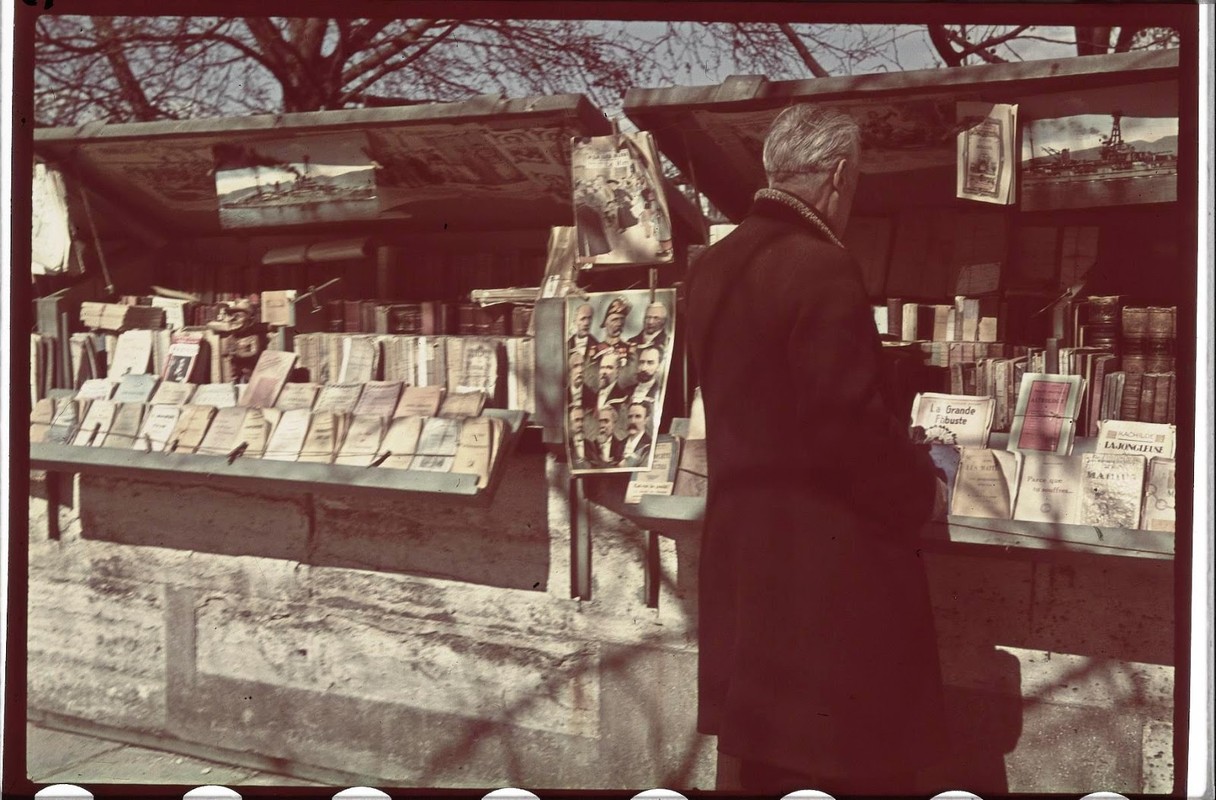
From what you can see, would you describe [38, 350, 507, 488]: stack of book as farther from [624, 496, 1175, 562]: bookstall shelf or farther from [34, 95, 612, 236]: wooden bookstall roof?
[624, 496, 1175, 562]: bookstall shelf

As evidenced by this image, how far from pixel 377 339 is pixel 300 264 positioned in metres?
0.60

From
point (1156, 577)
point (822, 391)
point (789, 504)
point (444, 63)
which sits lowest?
point (1156, 577)

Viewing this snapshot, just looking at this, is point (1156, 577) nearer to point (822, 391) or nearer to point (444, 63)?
point (822, 391)

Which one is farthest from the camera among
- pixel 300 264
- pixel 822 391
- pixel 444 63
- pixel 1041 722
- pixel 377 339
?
pixel 444 63

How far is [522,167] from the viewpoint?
3.69m

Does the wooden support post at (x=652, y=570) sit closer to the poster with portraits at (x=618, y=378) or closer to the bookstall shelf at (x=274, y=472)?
the poster with portraits at (x=618, y=378)

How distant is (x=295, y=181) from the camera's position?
12.7 ft

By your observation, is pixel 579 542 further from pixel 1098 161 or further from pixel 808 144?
pixel 1098 161

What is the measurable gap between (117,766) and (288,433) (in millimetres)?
1416

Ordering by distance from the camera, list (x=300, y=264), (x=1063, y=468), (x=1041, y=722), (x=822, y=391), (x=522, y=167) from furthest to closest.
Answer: (x=300, y=264), (x=522, y=167), (x=1041, y=722), (x=1063, y=468), (x=822, y=391)

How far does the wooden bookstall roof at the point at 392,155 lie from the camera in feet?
11.6

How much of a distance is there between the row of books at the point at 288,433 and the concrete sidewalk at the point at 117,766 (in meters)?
1.14

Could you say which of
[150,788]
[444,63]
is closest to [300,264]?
[444,63]

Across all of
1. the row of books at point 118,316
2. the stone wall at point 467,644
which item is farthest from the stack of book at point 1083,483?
the row of books at point 118,316
